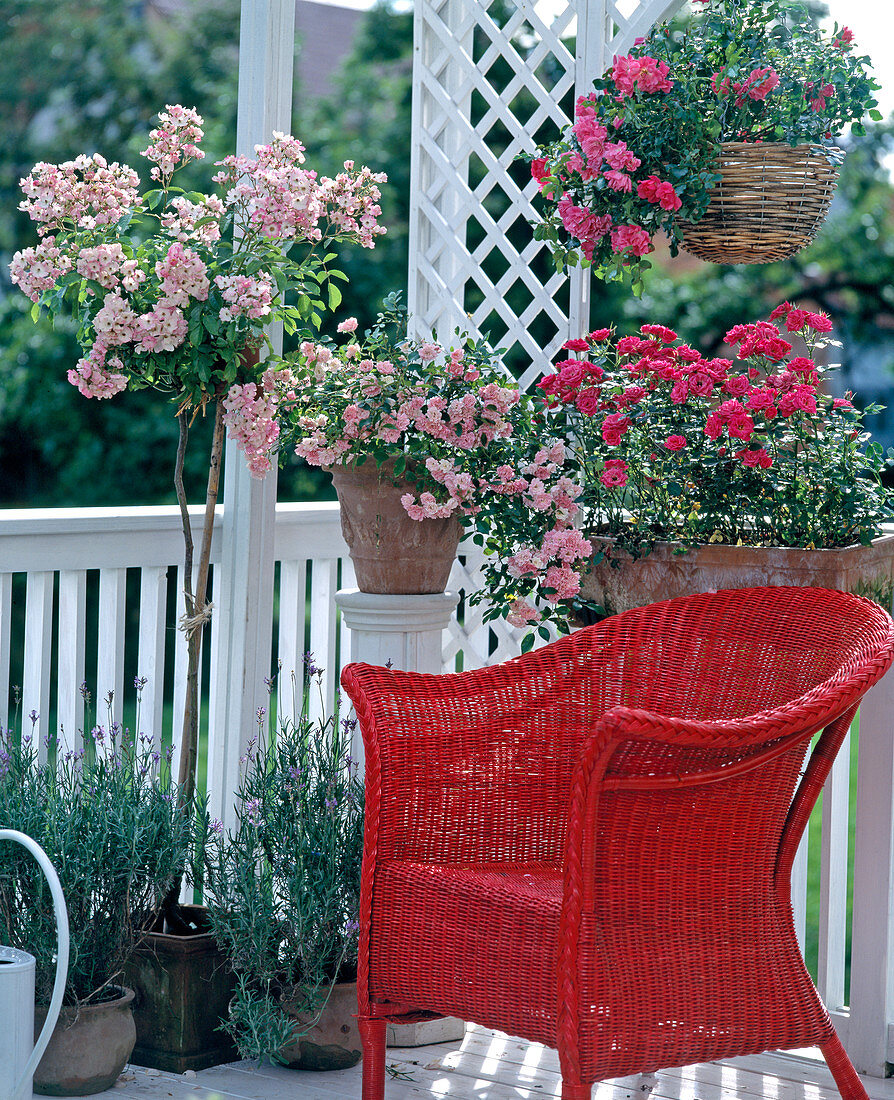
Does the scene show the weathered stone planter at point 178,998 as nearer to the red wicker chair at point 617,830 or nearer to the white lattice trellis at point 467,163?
the red wicker chair at point 617,830

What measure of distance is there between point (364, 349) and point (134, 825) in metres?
0.93

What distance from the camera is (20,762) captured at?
8.20ft

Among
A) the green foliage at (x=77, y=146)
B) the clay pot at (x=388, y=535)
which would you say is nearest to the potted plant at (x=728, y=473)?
the clay pot at (x=388, y=535)

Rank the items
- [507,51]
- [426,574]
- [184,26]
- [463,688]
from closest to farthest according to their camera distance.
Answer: [463,688]
[426,574]
[507,51]
[184,26]

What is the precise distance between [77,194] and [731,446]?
1195 mm

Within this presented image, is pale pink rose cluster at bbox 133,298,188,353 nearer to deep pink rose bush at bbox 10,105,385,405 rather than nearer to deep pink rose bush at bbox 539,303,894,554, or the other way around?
deep pink rose bush at bbox 10,105,385,405

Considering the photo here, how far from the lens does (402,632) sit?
2684 mm

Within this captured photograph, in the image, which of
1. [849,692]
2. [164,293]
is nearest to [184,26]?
[164,293]

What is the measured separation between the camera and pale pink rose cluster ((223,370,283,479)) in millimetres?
2578

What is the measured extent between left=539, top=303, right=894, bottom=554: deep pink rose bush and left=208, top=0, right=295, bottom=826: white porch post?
0.73 metres

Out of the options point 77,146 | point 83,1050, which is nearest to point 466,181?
point 83,1050

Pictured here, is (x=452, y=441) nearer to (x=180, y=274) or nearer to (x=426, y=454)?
(x=426, y=454)

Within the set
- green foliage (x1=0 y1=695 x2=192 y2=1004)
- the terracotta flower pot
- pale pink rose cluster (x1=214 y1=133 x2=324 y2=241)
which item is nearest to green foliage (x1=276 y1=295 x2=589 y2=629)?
the terracotta flower pot

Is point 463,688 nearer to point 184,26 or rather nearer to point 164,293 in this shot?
point 164,293
